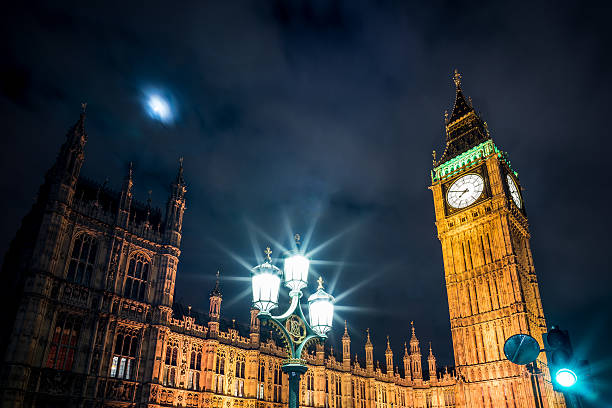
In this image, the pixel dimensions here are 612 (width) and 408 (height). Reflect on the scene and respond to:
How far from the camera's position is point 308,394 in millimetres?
40312

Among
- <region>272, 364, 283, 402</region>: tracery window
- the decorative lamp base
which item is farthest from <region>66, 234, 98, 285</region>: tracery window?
the decorative lamp base

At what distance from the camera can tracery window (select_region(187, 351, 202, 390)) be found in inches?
1228

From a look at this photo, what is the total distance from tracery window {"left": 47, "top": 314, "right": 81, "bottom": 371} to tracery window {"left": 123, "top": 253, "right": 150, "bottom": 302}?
13.7ft

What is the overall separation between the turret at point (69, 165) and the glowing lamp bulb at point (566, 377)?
2988 centimetres

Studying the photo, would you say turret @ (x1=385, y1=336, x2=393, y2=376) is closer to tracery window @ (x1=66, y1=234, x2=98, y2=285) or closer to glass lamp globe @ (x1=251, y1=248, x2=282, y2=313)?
tracery window @ (x1=66, y1=234, x2=98, y2=285)

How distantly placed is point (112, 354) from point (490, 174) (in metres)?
49.0

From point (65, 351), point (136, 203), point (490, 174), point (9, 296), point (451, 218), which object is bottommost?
point (65, 351)

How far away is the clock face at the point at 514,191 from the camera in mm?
54944

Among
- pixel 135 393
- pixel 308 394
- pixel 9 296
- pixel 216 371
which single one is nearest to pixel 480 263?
pixel 308 394

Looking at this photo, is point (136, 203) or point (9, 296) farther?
point (136, 203)

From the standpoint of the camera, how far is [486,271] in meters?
49.9

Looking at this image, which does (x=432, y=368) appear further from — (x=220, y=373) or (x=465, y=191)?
(x=220, y=373)

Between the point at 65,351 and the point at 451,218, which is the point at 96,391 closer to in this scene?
the point at 65,351

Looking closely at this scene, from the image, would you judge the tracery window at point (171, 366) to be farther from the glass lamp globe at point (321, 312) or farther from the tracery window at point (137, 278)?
the glass lamp globe at point (321, 312)
